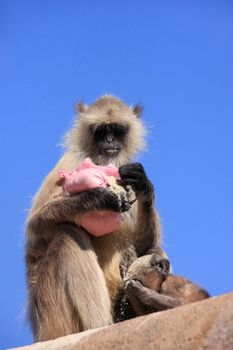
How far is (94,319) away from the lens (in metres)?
5.69

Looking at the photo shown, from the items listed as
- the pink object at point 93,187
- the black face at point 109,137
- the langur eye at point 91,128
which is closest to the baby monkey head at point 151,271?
the pink object at point 93,187

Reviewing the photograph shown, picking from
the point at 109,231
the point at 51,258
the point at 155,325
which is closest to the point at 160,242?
the point at 109,231

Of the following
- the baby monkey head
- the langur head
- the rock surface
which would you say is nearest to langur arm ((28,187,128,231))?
the baby monkey head

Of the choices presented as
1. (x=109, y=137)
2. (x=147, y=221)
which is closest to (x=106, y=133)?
(x=109, y=137)

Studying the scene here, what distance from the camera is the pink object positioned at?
611 cm

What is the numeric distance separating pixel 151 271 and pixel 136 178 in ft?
3.11

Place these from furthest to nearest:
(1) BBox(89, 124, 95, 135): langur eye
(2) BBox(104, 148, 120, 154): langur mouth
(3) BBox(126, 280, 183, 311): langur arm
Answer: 1. (1) BBox(89, 124, 95, 135): langur eye
2. (2) BBox(104, 148, 120, 154): langur mouth
3. (3) BBox(126, 280, 183, 311): langur arm

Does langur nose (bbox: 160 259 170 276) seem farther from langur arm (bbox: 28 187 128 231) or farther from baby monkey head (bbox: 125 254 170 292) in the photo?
langur arm (bbox: 28 187 128 231)

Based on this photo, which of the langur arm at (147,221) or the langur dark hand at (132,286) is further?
the langur arm at (147,221)

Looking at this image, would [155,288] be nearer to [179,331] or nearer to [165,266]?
[165,266]

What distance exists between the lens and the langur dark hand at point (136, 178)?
21.0 ft

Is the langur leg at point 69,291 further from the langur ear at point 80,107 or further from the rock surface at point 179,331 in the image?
the langur ear at point 80,107

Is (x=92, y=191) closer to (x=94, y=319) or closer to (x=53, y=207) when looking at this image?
(x=53, y=207)

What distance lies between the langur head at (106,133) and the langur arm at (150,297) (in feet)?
5.85
